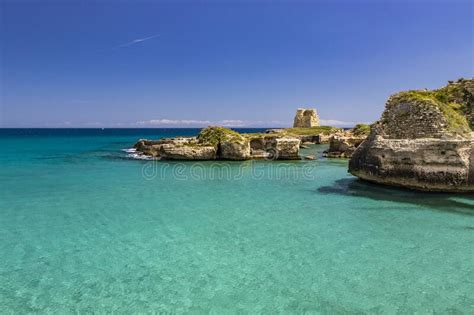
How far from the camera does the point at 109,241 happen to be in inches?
540

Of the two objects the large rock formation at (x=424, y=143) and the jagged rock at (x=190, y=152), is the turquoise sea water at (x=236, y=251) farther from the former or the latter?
the jagged rock at (x=190, y=152)

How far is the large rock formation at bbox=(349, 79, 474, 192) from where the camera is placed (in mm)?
20953

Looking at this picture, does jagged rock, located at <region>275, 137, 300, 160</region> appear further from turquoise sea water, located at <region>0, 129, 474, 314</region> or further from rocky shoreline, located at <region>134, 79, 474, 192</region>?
turquoise sea water, located at <region>0, 129, 474, 314</region>

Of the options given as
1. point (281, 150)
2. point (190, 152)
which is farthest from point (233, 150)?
point (281, 150)

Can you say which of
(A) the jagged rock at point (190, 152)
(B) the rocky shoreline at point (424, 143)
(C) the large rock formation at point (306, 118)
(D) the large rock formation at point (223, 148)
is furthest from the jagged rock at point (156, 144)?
(C) the large rock formation at point (306, 118)

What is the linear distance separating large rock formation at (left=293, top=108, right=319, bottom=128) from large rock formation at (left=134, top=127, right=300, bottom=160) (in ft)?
256

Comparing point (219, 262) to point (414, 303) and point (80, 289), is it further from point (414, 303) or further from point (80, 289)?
point (414, 303)

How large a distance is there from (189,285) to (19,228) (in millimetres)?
9849

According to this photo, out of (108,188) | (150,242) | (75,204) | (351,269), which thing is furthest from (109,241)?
(108,188)

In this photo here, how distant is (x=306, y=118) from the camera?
127m

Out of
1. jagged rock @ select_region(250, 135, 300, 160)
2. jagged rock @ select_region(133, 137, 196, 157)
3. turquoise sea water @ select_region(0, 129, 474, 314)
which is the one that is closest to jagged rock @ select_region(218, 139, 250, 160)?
jagged rock @ select_region(250, 135, 300, 160)

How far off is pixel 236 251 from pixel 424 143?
603 inches

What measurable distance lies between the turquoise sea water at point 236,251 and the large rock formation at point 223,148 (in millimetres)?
21847

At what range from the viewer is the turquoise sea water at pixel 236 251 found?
359 inches
